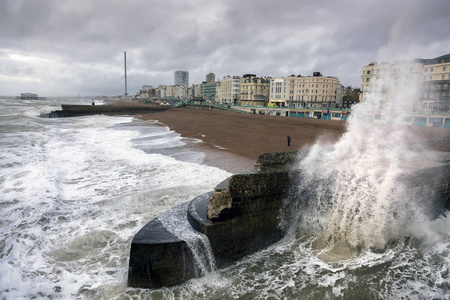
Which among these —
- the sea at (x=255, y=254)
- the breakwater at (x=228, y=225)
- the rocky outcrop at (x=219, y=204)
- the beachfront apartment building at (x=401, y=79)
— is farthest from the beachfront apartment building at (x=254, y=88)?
the rocky outcrop at (x=219, y=204)

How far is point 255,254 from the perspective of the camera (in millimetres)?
9039

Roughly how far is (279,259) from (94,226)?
7118 millimetres

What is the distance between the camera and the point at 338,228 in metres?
10.0

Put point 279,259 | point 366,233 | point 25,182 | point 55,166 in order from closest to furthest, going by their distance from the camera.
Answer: point 279,259
point 366,233
point 25,182
point 55,166

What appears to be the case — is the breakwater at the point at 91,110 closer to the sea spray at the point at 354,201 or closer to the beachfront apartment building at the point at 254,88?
the beachfront apartment building at the point at 254,88

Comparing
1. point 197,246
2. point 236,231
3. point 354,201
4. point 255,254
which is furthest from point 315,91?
point 197,246

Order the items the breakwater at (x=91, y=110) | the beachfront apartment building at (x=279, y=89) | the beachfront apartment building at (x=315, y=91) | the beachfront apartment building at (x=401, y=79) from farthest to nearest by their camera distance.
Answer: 1. the beachfront apartment building at (x=279, y=89)
2. the beachfront apartment building at (x=315, y=91)
3. the breakwater at (x=91, y=110)
4. the beachfront apartment building at (x=401, y=79)

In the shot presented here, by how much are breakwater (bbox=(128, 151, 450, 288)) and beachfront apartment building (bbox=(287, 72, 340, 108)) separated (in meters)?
81.5

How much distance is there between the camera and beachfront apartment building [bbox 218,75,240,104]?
391 ft

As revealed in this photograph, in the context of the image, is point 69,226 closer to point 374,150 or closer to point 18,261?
point 18,261

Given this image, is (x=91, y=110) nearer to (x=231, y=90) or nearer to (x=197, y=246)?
(x=231, y=90)

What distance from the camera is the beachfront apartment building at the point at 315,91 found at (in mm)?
87062

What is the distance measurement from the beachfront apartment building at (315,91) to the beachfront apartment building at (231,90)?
1289 inches

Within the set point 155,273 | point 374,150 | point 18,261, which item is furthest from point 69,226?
point 374,150
